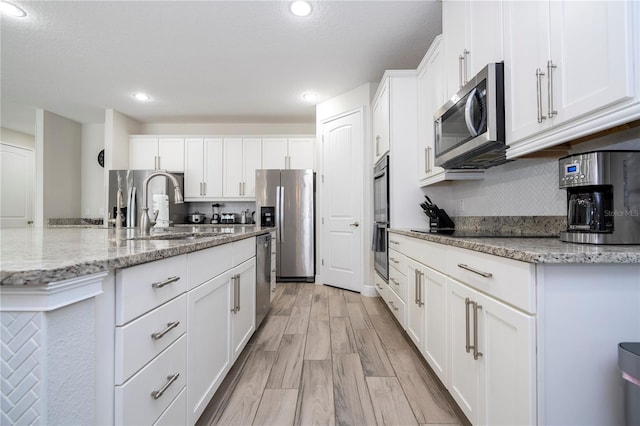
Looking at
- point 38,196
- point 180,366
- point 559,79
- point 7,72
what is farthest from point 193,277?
point 38,196

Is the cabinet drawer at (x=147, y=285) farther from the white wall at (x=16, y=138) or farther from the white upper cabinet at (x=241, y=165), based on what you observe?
the white wall at (x=16, y=138)

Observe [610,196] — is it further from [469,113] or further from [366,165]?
[366,165]

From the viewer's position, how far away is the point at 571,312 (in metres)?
0.84

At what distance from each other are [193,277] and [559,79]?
5.37 ft

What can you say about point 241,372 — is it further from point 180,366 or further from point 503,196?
point 503,196

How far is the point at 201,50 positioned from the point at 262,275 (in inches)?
93.0

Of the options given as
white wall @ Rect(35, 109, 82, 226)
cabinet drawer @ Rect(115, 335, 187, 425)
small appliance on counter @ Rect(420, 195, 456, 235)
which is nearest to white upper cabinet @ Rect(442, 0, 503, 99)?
small appliance on counter @ Rect(420, 195, 456, 235)

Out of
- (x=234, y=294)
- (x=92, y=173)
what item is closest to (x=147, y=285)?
(x=234, y=294)

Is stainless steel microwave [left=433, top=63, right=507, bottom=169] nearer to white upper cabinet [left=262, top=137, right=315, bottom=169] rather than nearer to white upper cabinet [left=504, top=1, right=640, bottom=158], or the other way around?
white upper cabinet [left=504, top=1, right=640, bottom=158]

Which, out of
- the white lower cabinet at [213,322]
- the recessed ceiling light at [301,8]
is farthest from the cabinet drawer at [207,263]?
the recessed ceiling light at [301,8]

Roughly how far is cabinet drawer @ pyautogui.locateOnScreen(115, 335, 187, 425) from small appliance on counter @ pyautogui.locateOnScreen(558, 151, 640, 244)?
156 centimetres

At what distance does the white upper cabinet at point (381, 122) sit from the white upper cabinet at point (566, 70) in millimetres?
1477

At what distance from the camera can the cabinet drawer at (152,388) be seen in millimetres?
786

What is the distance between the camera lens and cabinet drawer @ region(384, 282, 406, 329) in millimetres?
2155
